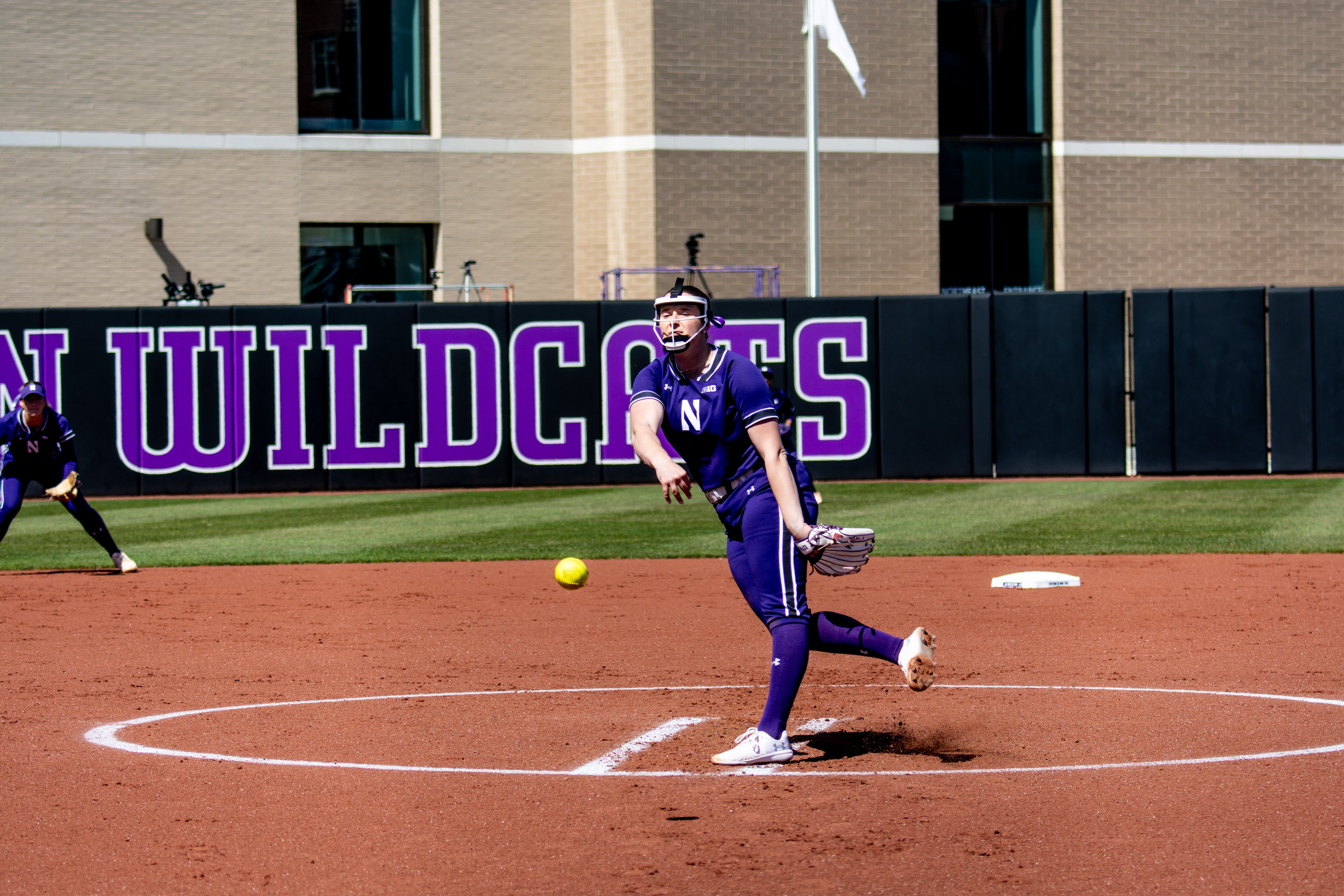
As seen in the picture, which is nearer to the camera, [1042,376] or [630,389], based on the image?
[630,389]

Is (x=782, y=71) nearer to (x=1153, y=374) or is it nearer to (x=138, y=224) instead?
(x=1153, y=374)

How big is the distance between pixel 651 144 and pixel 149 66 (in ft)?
30.7

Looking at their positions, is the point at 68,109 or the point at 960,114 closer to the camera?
the point at 68,109

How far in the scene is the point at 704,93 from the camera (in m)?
30.3

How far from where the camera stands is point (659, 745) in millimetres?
7387

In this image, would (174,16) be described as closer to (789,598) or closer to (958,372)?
(958,372)

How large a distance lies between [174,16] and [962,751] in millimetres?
26317

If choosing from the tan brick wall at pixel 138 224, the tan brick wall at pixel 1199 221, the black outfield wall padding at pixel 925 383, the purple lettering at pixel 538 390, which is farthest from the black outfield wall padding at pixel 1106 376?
the tan brick wall at pixel 138 224

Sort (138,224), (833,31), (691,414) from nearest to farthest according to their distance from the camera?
(691,414) → (833,31) → (138,224)

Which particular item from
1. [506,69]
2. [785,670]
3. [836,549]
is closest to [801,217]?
[506,69]

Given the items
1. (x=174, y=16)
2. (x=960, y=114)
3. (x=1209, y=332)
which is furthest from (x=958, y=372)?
(x=174, y=16)

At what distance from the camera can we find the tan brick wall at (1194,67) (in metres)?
32.1

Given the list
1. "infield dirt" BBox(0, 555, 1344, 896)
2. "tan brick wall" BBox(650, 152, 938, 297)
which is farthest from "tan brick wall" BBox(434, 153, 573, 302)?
"infield dirt" BBox(0, 555, 1344, 896)

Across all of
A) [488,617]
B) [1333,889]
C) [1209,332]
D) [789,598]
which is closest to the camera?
[1333,889]
